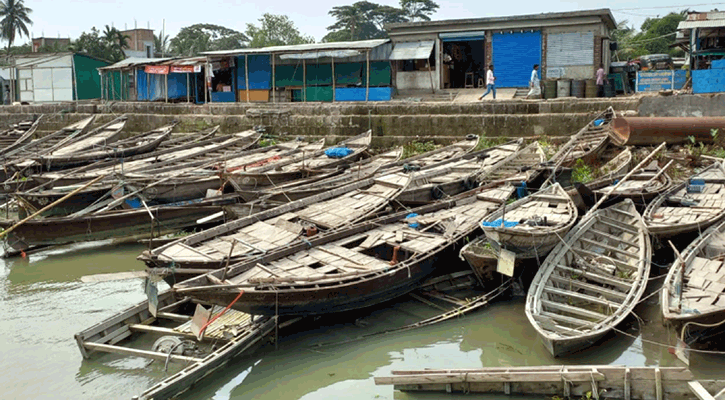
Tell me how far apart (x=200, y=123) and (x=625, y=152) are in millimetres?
14579

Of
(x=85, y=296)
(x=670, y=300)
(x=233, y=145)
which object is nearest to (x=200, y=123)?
(x=233, y=145)

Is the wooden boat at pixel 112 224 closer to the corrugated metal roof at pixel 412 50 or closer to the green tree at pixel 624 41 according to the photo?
the corrugated metal roof at pixel 412 50

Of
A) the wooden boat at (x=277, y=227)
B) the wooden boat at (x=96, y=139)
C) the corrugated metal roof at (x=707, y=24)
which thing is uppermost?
the corrugated metal roof at (x=707, y=24)

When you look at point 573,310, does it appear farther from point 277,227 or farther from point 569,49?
point 569,49

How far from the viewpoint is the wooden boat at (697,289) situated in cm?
782

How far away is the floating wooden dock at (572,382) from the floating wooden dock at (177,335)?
2017 mm

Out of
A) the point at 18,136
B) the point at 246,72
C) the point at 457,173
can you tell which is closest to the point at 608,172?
the point at 457,173

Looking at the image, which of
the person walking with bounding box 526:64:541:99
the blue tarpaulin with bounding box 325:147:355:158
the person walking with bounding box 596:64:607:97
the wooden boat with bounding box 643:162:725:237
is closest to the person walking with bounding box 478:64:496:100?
the person walking with bounding box 526:64:541:99

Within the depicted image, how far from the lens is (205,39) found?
51344 millimetres

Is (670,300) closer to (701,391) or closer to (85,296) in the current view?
(701,391)

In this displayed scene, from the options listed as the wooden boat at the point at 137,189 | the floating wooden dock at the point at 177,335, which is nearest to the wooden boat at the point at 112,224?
the wooden boat at the point at 137,189

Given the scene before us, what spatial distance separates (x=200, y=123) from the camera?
23.2m

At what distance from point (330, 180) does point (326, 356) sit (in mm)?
7327

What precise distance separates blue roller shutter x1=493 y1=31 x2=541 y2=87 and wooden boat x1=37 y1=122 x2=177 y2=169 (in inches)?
466
